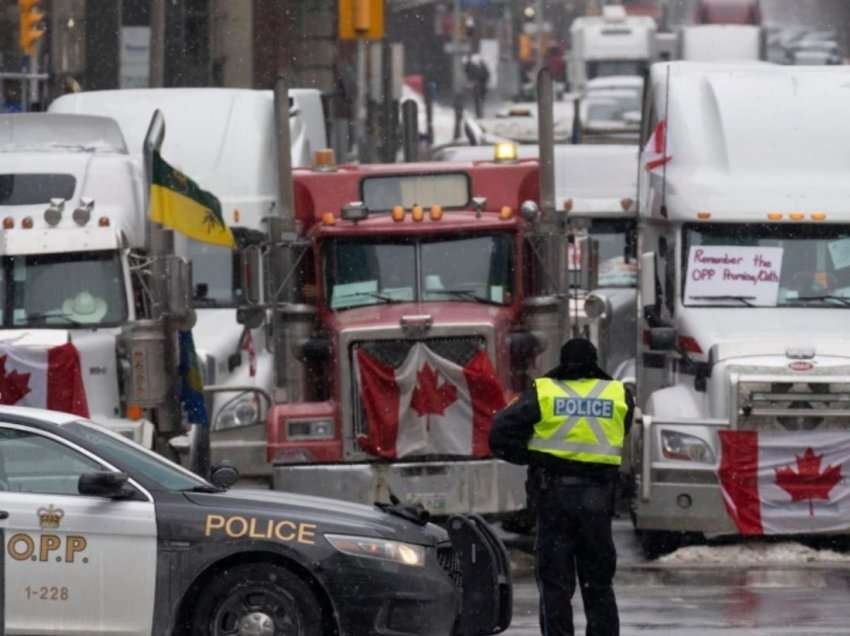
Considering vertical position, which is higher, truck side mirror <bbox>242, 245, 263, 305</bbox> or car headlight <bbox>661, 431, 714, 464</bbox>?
truck side mirror <bbox>242, 245, 263, 305</bbox>

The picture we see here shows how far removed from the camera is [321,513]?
11164mm

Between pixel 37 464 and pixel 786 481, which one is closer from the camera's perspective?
pixel 37 464

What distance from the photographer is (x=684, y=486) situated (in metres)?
15.6

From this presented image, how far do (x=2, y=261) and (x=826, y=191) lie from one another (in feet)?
19.6

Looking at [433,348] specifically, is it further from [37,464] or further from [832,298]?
[37,464]

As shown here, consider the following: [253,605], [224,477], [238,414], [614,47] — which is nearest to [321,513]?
[253,605]

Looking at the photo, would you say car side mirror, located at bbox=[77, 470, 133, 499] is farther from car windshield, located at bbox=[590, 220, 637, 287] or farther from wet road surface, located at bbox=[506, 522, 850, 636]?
car windshield, located at bbox=[590, 220, 637, 287]

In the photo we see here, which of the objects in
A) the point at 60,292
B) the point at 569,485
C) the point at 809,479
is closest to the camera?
the point at 569,485

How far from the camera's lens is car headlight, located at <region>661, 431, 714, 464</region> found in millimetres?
15648

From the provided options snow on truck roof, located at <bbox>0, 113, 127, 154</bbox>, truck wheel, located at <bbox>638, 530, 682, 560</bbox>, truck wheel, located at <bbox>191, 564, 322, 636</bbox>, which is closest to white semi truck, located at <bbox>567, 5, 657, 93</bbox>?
snow on truck roof, located at <bbox>0, 113, 127, 154</bbox>

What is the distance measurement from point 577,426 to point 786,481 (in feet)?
14.8

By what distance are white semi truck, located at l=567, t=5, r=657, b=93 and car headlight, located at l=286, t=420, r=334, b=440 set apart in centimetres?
4128

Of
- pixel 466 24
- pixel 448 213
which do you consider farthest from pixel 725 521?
pixel 466 24

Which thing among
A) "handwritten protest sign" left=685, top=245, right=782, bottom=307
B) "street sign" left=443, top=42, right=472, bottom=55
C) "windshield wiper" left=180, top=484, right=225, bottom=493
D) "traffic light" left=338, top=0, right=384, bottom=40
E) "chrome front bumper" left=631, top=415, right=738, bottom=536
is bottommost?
"chrome front bumper" left=631, top=415, right=738, bottom=536
